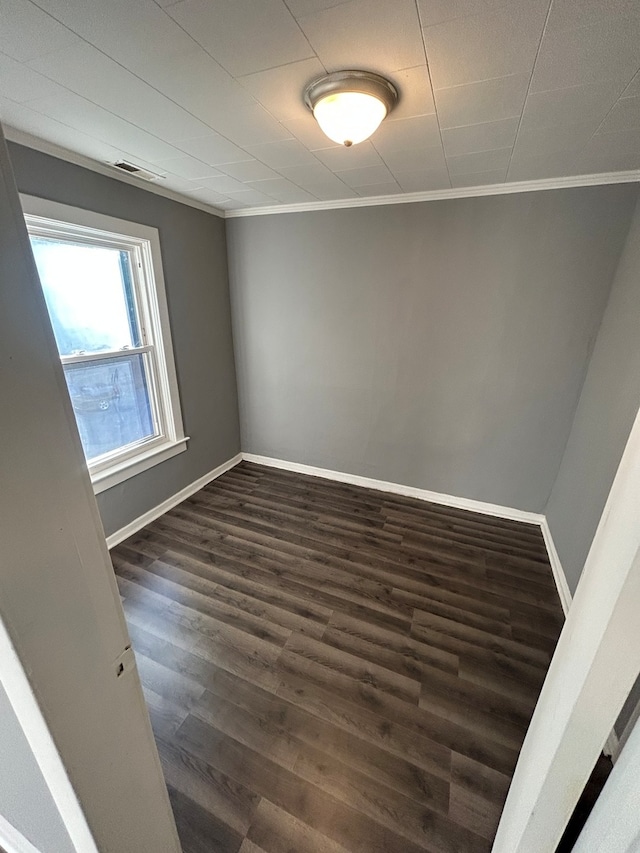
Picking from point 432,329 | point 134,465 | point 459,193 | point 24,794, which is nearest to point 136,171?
point 134,465

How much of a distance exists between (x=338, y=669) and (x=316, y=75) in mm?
2425

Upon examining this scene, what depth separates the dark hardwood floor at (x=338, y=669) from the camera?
3.71 ft

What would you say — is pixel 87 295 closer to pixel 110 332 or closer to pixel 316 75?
pixel 110 332

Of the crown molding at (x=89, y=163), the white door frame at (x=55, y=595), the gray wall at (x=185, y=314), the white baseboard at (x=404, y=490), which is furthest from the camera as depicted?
the white baseboard at (x=404, y=490)

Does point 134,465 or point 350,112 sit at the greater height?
point 350,112

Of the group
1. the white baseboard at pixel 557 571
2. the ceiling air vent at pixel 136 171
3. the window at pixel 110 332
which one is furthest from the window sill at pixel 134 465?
the white baseboard at pixel 557 571

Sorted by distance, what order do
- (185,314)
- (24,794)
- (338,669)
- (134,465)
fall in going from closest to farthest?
(24,794) → (338,669) → (134,465) → (185,314)

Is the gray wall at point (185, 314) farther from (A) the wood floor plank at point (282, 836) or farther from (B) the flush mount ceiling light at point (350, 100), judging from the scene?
(A) the wood floor plank at point (282, 836)

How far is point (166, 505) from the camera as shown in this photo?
2812 millimetres

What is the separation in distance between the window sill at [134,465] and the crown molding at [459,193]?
2088 millimetres

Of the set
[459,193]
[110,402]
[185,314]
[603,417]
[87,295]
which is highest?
[459,193]

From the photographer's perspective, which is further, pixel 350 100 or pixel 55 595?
pixel 350 100

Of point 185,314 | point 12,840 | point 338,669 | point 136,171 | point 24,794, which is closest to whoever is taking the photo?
point 24,794

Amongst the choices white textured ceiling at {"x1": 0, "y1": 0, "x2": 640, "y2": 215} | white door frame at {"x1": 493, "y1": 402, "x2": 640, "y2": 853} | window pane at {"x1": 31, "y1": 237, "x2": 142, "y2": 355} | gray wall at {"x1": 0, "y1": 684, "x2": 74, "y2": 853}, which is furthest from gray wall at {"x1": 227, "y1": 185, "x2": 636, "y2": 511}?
gray wall at {"x1": 0, "y1": 684, "x2": 74, "y2": 853}
